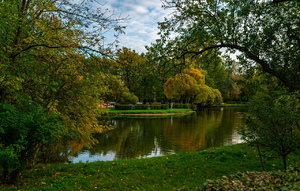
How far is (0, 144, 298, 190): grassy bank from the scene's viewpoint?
5637 millimetres

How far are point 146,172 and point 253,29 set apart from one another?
6.77 m

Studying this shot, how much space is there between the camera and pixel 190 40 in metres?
8.98

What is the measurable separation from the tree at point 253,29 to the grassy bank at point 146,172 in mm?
3590

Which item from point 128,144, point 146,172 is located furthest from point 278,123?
point 128,144

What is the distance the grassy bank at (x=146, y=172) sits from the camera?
18.5 ft

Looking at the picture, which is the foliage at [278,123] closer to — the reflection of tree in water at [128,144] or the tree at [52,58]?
the tree at [52,58]

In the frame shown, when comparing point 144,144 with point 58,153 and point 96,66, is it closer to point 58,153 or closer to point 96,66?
point 58,153

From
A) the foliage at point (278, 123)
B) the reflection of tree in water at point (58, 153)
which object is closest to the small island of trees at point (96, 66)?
the foliage at point (278, 123)

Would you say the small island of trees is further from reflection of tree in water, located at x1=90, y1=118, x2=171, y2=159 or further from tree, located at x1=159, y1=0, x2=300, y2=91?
reflection of tree in water, located at x1=90, y1=118, x2=171, y2=159

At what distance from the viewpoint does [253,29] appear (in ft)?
25.9

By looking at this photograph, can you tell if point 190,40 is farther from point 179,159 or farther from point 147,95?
point 147,95

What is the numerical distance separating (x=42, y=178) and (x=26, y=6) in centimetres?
545

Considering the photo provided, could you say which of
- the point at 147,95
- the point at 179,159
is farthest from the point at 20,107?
the point at 147,95

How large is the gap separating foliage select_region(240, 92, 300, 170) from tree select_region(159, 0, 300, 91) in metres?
2.10
